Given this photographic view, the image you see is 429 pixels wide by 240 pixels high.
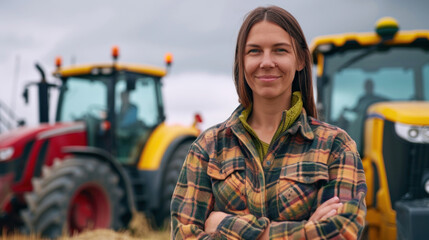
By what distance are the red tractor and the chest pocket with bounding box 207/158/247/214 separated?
3.80 metres

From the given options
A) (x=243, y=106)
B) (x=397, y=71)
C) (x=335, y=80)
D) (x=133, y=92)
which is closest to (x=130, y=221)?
(x=133, y=92)

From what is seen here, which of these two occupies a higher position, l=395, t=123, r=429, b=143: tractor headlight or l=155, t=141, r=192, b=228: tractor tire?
l=395, t=123, r=429, b=143: tractor headlight

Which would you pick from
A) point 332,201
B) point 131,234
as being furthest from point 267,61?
point 131,234

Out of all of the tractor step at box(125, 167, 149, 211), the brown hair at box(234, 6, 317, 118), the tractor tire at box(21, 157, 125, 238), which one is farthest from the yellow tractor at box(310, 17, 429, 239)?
the tractor step at box(125, 167, 149, 211)

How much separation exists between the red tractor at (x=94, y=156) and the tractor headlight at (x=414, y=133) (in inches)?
135

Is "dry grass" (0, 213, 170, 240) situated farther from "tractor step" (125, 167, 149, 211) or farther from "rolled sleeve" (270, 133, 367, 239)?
"rolled sleeve" (270, 133, 367, 239)

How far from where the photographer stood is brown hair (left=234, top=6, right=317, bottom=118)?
5.64 feet

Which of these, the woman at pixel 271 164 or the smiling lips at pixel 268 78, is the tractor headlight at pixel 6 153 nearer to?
the woman at pixel 271 164

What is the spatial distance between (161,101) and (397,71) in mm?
3849

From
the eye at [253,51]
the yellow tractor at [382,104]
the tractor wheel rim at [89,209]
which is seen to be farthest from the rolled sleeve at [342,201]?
the tractor wheel rim at [89,209]

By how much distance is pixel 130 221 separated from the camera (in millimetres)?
6273

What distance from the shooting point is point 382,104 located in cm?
435

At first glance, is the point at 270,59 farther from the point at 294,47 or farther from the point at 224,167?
the point at 224,167

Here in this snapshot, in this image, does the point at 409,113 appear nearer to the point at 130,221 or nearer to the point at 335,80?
the point at 335,80
